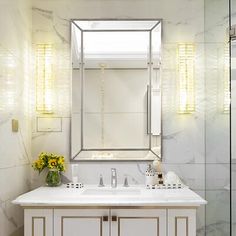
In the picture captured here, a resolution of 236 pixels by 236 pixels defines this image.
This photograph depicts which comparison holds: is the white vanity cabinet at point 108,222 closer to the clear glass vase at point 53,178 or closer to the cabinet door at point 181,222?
the cabinet door at point 181,222

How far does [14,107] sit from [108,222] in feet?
3.47

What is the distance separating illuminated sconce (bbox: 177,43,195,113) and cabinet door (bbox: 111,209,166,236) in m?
1.01

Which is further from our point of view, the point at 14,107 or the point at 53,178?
the point at 53,178

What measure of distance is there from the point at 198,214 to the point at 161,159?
0.53m

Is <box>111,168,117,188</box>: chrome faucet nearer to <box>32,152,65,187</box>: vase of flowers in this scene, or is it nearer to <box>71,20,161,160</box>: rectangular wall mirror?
<box>71,20,161,160</box>: rectangular wall mirror

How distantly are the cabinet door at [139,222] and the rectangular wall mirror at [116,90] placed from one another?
0.74 metres

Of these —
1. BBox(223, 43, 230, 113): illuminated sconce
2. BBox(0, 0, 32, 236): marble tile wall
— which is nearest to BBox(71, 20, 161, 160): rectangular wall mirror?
BBox(0, 0, 32, 236): marble tile wall

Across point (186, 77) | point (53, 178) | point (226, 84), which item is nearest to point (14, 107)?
point (53, 178)

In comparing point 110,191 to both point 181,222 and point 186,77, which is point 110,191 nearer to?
point 181,222

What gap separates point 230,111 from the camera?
281 centimetres

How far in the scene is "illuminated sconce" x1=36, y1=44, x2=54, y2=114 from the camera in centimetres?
334

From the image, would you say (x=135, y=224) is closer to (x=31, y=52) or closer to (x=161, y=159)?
(x=161, y=159)

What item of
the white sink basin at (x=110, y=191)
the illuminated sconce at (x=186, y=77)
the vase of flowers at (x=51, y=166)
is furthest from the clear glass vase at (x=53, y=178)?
the illuminated sconce at (x=186, y=77)

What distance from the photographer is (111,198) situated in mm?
2689
